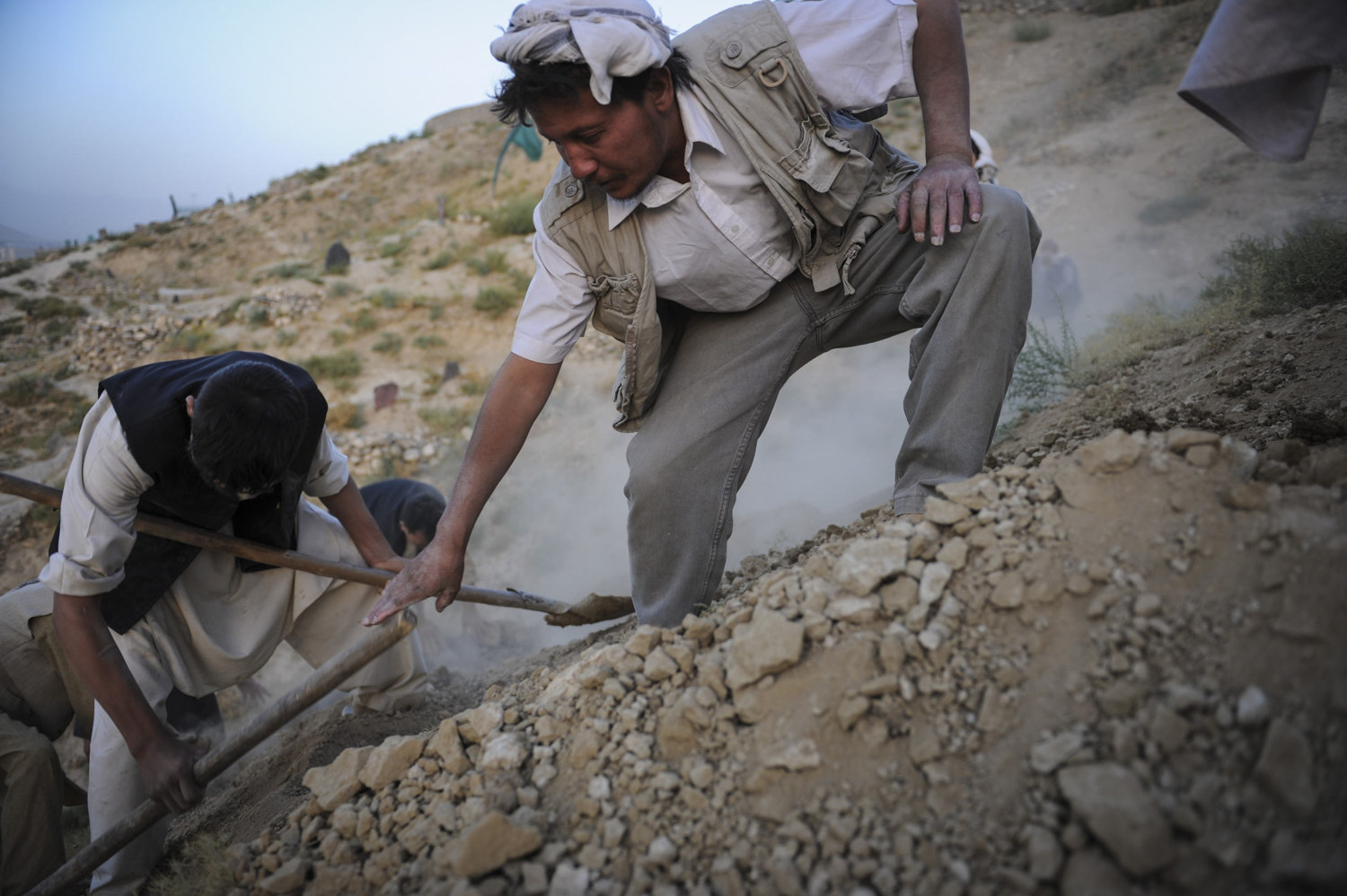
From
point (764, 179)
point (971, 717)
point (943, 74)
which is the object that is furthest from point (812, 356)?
point (971, 717)

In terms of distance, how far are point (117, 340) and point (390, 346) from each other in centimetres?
400

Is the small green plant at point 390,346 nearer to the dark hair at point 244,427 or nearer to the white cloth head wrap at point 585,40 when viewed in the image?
the dark hair at point 244,427

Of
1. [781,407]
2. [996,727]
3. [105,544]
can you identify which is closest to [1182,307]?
[781,407]

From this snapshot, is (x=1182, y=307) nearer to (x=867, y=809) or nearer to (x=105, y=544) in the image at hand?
(x=867, y=809)

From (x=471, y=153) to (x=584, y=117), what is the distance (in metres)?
16.8

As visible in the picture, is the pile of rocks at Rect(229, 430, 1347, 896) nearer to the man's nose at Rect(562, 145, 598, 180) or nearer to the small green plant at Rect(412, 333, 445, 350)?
the man's nose at Rect(562, 145, 598, 180)

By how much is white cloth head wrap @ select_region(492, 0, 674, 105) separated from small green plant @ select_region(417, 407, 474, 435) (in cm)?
576

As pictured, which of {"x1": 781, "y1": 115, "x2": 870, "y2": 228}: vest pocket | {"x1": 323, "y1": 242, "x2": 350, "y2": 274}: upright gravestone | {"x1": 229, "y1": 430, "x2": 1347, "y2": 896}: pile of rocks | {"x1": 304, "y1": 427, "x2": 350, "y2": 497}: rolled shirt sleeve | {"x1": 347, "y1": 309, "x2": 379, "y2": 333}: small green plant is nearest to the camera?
{"x1": 229, "y1": 430, "x2": 1347, "y2": 896}: pile of rocks

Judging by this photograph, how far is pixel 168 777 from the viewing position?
7.13ft

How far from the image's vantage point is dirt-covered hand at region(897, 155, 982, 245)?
188 cm

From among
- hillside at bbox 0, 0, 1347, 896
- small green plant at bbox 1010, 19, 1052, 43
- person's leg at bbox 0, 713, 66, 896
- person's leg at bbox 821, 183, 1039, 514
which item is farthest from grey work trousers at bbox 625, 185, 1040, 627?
small green plant at bbox 1010, 19, 1052, 43

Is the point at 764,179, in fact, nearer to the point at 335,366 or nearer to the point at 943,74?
the point at 943,74

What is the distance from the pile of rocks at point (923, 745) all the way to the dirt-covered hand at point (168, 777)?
2.20 feet

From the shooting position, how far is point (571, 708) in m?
1.66
